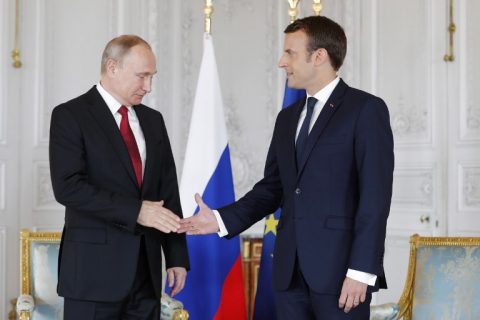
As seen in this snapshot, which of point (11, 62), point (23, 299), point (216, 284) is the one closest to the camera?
point (23, 299)

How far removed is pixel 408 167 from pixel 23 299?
2.95 m

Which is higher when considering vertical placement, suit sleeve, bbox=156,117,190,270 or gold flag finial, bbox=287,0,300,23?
gold flag finial, bbox=287,0,300,23

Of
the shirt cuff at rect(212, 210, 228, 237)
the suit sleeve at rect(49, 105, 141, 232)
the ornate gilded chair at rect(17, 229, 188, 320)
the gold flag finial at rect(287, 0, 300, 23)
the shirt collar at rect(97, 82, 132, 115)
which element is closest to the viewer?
the suit sleeve at rect(49, 105, 141, 232)

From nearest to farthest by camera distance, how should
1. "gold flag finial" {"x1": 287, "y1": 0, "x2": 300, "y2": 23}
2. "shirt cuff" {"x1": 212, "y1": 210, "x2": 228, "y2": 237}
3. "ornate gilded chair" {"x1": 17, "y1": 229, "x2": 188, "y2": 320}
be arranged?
"shirt cuff" {"x1": 212, "y1": 210, "x2": 228, "y2": 237}
"ornate gilded chair" {"x1": 17, "y1": 229, "x2": 188, "y2": 320}
"gold flag finial" {"x1": 287, "y1": 0, "x2": 300, "y2": 23}

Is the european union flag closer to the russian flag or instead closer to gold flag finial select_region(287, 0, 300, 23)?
the russian flag

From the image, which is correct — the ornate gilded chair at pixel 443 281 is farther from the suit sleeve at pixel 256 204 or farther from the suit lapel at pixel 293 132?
the suit lapel at pixel 293 132

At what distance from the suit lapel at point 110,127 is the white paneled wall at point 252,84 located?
250 cm

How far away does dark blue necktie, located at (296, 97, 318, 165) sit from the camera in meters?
2.65

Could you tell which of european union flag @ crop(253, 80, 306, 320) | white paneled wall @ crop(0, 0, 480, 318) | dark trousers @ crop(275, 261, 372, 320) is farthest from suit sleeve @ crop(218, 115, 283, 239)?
white paneled wall @ crop(0, 0, 480, 318)

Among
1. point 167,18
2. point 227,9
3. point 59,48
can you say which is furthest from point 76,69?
point 227,9

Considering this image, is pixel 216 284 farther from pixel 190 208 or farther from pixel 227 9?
pixel 227 9

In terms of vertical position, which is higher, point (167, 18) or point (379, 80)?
point (167, 18)

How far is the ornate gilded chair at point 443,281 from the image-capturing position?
3.38 m

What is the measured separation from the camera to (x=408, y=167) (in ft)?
17.4
